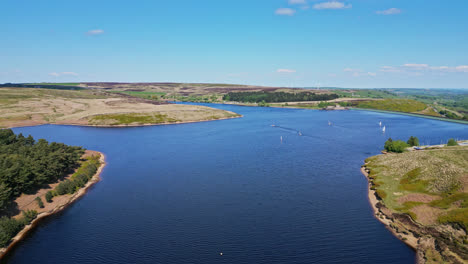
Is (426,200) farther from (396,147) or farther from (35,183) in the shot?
(35,183)

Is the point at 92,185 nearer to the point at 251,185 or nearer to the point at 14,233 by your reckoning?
the point at 14,233

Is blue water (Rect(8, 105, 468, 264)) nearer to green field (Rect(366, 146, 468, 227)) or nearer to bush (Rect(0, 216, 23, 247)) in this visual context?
bush (Rect(0, 216, 23, 247))

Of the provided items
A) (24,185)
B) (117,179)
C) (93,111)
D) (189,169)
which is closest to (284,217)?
(189,169)

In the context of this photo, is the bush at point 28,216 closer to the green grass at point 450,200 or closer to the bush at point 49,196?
the bush at point 49,196

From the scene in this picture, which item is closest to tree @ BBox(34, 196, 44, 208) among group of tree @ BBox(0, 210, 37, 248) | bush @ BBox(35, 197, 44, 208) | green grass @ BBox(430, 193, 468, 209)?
bush @ BBox(35, 197, 44, 208)

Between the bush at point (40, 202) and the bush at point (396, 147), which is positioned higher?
the bush at point (396, 147)

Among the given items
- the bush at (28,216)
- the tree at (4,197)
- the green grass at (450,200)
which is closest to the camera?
the tree at (4,197)

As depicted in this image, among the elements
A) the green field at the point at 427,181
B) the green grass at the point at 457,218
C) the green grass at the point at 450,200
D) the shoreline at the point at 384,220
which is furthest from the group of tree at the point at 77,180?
the green grass at the point at 450,200
